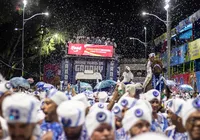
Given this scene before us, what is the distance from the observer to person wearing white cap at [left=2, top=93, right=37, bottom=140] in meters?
4.06

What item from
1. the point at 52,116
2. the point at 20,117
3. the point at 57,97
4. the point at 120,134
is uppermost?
the point at 57,97

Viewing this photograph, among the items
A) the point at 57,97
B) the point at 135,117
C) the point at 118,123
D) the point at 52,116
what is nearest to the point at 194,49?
the point at 118,123

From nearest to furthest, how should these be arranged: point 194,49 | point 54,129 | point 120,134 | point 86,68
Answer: point 54,129
point 120,134
point 194,49
point 86,68

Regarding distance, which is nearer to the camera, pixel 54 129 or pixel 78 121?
pixel 78 121

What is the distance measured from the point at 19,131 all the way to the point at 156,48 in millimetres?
63521

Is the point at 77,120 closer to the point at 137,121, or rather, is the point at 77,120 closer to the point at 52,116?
the point at 137,121

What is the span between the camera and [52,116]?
5910mm

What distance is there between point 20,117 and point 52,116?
182 cm

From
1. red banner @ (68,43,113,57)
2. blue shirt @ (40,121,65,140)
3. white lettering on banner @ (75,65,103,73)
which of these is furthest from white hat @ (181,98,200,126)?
red banner @ (68,43,113,57)

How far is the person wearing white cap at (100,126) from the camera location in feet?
14.8

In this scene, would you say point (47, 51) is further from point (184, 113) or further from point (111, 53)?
point (184, 113)

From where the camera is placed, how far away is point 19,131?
13.3 feet

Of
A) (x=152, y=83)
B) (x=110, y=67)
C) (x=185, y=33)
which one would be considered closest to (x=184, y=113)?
(x=152, y=83)

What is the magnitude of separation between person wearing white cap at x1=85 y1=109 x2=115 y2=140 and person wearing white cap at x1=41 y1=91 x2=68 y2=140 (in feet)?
3.16
